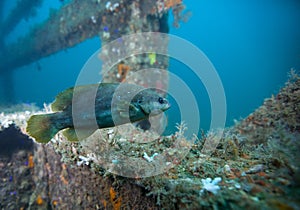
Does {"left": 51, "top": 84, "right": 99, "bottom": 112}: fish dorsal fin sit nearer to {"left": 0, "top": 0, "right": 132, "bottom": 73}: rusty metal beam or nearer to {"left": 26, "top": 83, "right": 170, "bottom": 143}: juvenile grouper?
{"left": 26, "top": 83, "right": 170, "bottom": 143}: juvenile grouper

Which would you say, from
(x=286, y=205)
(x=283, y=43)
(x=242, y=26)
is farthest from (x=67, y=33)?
(x=242, y=26)

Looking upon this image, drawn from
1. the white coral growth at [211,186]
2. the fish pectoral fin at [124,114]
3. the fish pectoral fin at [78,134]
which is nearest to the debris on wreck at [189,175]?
the white coral growth at [211,186]

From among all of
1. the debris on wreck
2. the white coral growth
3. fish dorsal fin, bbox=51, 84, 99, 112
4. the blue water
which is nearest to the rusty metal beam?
the debris on wreck

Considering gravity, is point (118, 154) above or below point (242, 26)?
below

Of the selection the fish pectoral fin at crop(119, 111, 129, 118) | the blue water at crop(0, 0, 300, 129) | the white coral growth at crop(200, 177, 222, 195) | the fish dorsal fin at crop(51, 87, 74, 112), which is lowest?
the white coral growth at crop(200, 177, 222, 195)

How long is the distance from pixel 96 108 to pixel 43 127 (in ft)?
2.64

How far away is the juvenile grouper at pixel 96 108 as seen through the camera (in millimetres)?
2531

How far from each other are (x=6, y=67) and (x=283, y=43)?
86.9m

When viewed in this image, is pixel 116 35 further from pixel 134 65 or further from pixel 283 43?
pixel 283 43

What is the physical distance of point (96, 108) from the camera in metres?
2.57

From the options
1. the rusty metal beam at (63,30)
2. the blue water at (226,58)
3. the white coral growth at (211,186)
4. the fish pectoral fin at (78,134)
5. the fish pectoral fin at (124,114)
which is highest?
the blue water at (226,58)

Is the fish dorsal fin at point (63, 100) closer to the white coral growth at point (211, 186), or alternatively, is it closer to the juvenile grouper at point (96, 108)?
the juvenile grouper at point (96, 108)

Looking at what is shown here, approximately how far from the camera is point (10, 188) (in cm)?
535

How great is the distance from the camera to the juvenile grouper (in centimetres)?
253
